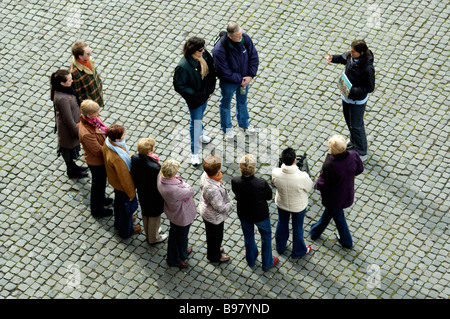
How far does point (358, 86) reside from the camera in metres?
10.8

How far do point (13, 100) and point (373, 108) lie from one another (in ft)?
19.3

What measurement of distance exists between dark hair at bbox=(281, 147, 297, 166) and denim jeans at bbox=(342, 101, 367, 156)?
233 centimetres

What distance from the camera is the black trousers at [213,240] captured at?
973 cm

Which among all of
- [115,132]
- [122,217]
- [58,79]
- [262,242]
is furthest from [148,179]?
[58,79]

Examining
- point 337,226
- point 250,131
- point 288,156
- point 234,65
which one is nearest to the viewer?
point 288,156

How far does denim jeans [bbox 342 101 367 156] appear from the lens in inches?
435

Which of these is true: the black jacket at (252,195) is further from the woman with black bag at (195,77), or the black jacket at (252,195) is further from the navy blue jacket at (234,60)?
the navy blue jacket at (234,60)

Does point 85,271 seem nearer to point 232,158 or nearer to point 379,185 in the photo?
point 232,158

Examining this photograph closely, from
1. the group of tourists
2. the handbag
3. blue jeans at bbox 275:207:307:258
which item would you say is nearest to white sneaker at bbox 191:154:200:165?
the group of tourists

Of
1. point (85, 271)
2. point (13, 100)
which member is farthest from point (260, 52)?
point (85, 271)

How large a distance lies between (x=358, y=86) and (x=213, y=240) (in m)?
3.11

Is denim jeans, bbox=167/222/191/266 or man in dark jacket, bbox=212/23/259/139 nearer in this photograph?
denim jeans, bbox=167/222/191/266

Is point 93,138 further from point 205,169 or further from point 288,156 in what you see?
point 288,156

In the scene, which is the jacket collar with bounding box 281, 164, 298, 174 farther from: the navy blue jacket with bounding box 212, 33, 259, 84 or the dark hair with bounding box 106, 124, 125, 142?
the navy blue jacket with bounding box 212, 33, 259, 84
